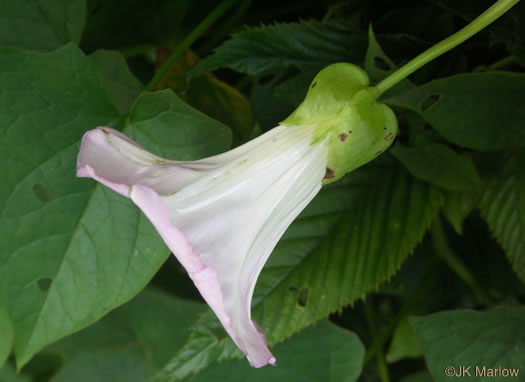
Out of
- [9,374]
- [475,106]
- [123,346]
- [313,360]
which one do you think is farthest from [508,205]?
[9,374]

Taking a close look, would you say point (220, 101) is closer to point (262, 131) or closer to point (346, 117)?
point (262, 131)

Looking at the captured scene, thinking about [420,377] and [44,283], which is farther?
[420,377]

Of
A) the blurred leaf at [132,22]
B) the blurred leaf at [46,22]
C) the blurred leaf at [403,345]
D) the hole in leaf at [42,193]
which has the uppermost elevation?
the blurred leaf at [46,22]

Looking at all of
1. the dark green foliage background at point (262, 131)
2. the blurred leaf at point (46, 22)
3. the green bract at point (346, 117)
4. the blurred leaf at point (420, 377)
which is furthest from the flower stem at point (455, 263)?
the blurred leaf at point (46, 22)

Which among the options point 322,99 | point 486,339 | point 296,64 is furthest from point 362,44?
point 486,339

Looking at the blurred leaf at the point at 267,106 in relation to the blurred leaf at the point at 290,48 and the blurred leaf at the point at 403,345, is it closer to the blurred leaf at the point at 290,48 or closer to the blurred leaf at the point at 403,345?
the blurred leaf at the point at 290,48
